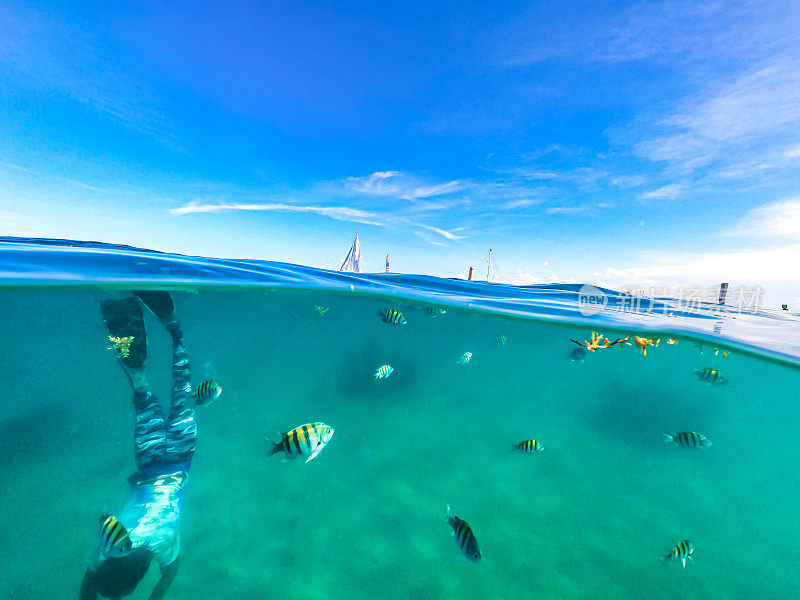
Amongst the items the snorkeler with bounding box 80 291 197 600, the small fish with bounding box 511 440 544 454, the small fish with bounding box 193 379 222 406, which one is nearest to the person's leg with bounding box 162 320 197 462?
the snorkeler with bounding box 80 291 197 600

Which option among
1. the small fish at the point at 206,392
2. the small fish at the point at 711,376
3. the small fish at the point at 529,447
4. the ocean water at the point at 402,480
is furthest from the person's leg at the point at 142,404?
the small fish at the point at 711,376

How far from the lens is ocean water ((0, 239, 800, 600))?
26.2 feet

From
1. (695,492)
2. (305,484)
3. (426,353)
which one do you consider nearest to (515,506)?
(305,484)

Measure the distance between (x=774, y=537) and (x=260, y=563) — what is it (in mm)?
16757

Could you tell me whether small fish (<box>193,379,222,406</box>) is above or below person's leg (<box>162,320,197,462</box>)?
above

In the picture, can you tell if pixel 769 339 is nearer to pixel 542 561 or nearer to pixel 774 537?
pixel 774 537

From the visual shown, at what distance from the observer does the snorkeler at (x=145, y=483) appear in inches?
239

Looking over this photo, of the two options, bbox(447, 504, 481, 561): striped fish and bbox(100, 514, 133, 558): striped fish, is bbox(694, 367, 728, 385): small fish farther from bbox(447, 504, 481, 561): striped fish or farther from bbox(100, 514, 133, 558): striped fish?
bbox(100, 514, 133, 558): striped fish

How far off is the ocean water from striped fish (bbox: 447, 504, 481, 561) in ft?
13.3

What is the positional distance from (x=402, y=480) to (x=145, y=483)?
708 centimetres

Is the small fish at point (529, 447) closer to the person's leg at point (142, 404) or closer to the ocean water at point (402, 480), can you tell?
the ocean water at point (402, 480)

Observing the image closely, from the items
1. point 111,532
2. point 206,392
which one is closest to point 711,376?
point 206,392

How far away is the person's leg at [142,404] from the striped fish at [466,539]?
7.82m

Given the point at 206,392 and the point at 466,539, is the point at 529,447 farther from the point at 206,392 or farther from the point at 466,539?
the point at 206,392
